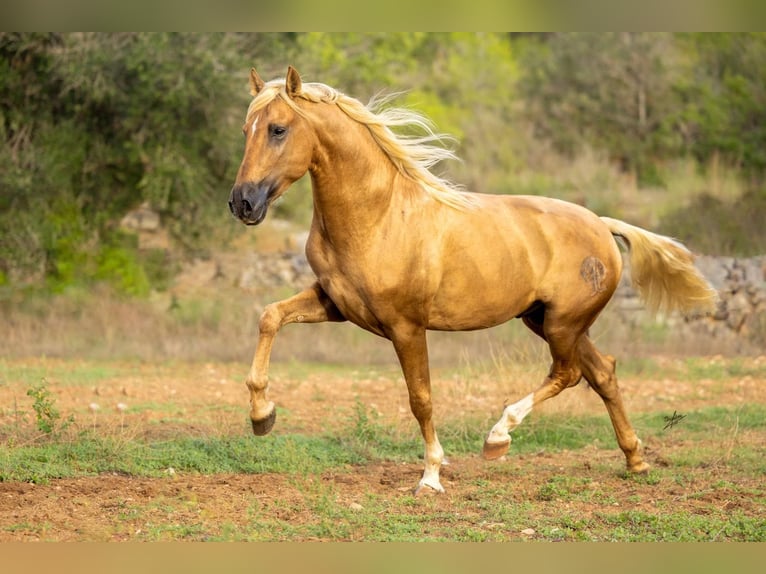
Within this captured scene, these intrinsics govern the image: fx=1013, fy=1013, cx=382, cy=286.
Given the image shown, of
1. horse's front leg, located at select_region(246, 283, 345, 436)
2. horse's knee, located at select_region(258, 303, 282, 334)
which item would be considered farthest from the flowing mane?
horse's knee, located at select_region(258, 303, 282, 334)

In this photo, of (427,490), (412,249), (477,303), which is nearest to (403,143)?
(412,249)

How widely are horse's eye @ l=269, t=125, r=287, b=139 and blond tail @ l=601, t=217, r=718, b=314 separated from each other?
2.81 metres

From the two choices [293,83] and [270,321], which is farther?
[270,321]

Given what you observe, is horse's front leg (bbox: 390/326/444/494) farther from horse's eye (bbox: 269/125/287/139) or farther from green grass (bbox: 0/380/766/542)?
horse's eye (bbox: 269/125/287/139)

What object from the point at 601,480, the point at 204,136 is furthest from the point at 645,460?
the point at 204,136

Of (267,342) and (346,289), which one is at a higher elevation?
(346,289)

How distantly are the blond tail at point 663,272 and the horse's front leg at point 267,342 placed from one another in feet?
8.02

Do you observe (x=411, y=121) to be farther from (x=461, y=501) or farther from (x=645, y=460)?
(x=645, y=460)

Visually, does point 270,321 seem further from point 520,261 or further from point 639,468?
point 639,468

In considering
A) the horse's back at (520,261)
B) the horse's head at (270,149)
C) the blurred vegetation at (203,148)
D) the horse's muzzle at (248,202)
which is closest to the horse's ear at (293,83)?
the horse's head at (270,149)

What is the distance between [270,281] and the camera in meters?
16.3

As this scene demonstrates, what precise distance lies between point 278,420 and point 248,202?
3.63 metres

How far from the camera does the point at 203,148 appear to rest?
15383mm

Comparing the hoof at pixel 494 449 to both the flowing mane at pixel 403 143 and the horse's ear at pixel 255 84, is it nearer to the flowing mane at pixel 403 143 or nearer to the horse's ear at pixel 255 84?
the flowing mane at pixel 403 143
